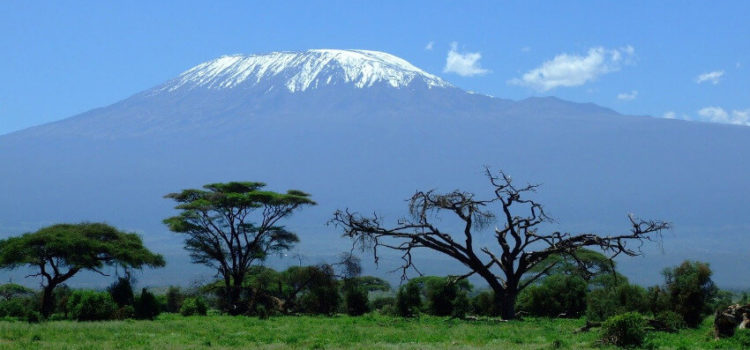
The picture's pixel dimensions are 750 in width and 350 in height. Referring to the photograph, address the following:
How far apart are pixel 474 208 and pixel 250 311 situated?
13.4m

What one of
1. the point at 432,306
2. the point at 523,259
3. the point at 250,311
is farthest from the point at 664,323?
the point at 250,311

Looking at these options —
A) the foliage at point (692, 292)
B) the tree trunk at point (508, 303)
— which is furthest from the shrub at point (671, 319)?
the tree trunk at point (508, 303)

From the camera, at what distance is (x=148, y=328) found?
97.6ft

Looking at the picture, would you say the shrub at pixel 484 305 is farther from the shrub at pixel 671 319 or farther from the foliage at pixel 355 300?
the shrub at pixel 671 319

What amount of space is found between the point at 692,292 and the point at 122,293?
76.1 feet

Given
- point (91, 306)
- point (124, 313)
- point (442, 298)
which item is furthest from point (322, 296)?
point (91, 306)

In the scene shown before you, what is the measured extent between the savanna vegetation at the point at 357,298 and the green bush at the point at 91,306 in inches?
1.9

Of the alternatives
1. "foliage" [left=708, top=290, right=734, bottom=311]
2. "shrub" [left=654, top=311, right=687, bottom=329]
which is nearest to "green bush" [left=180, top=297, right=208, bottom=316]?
"shrub" [left=654, top=311, right=687, bottom=329]

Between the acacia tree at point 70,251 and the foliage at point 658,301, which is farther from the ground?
the acacia tree at point 70,251

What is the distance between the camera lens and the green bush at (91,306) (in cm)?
3550

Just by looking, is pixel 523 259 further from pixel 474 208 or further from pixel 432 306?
pixel 432 306

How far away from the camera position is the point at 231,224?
4806 centimetres

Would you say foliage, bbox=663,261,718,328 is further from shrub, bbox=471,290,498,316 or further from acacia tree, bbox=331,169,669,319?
shrub, bbox=471,290,498,316

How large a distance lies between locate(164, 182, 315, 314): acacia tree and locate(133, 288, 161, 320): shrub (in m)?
7.28
